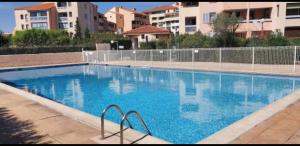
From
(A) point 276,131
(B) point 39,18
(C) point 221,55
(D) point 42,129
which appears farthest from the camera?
(B) point 39,18

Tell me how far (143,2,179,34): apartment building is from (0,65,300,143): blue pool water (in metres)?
58.2

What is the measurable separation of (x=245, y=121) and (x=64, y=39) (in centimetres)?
3815

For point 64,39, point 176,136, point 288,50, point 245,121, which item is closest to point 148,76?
point 288,50

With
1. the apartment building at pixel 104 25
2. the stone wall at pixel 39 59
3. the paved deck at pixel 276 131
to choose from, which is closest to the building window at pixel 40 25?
the apartment building at pixel 104 25

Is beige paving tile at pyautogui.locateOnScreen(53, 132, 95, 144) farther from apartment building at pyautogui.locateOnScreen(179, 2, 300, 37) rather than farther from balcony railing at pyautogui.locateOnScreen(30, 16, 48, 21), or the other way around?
balcony railing at pyautogui.locateOnScreen(30, 16, 48, 21)

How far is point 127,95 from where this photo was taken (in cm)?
1170

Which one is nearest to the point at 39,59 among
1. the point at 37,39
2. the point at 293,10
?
the point at 37,39

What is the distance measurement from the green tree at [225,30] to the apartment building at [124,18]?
186ft

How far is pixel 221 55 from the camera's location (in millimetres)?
19391

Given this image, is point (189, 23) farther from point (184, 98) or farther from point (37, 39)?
point (184, 98)

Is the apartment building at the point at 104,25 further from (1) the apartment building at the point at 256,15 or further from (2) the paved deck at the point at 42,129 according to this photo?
(2) the paved deck at the point at 42,129

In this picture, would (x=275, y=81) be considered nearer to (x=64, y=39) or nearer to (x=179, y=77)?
(x=179, y=77)

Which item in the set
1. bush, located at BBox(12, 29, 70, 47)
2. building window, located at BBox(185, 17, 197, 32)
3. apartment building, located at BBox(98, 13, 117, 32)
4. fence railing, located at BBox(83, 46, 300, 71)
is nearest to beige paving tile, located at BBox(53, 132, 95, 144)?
fence railing, located at BBox(83, 46, 300, 71)

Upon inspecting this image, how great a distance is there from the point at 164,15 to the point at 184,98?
7093 centimetres
